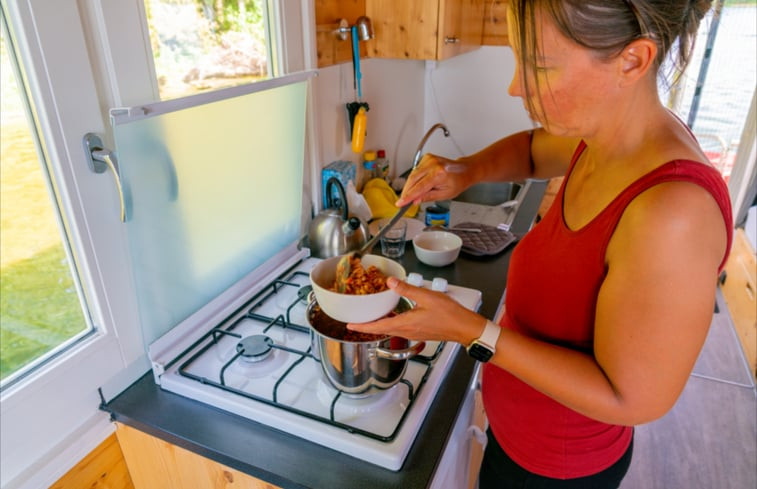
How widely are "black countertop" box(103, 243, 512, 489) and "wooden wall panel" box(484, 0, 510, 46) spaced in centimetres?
158

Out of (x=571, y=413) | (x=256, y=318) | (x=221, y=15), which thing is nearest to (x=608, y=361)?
(x=571, y=413)

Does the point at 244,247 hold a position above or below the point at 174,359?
above

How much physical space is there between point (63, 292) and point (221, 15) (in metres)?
0.68

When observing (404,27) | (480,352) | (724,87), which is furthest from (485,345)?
(724,87)

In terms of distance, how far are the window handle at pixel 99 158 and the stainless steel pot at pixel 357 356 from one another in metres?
0.40

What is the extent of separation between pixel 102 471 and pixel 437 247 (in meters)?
1.02

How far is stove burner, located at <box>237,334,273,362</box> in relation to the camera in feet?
3.31

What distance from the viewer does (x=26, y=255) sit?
81 centimetres

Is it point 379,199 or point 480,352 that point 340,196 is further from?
point 480,352

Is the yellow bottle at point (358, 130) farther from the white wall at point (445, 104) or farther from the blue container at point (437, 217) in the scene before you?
the blue container at point (437, 217)

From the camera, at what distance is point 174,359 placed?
1.02 meters

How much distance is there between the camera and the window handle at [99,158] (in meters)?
0.84

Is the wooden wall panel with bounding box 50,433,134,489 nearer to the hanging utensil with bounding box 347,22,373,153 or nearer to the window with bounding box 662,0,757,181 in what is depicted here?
the hanging utensil with bounding box 347,22,373,153

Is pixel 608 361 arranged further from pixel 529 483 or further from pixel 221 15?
pixel 221 15
